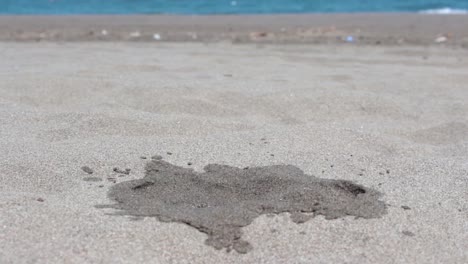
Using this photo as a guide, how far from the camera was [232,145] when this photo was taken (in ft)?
7.77

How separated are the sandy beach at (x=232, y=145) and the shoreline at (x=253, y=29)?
4.42 feet

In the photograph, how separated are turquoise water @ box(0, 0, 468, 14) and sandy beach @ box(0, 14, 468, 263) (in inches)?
250

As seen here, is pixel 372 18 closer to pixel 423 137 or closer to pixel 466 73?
pixel 466 73

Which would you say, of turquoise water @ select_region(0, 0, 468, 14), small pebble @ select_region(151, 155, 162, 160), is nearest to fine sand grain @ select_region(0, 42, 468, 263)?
small pebble @ select_region(151, 155, 162, 160)

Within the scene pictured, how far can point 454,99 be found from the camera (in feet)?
10.5

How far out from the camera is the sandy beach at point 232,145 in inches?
62.6

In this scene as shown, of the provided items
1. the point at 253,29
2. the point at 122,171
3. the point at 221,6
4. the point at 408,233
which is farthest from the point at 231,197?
the point at 221,6

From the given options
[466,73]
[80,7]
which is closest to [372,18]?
[466,73]

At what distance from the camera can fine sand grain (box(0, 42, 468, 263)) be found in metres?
1.59

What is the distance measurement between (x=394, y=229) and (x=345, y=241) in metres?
0.16

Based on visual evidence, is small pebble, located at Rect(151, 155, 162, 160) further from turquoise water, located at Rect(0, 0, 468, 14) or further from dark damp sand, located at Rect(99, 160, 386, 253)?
turquoise water, located at Rect(0, 0, 468, 14)

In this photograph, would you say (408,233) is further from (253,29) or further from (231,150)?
A: (253,29)

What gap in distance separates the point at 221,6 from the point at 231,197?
10006 millimetres

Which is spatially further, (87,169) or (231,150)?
(231,150)
